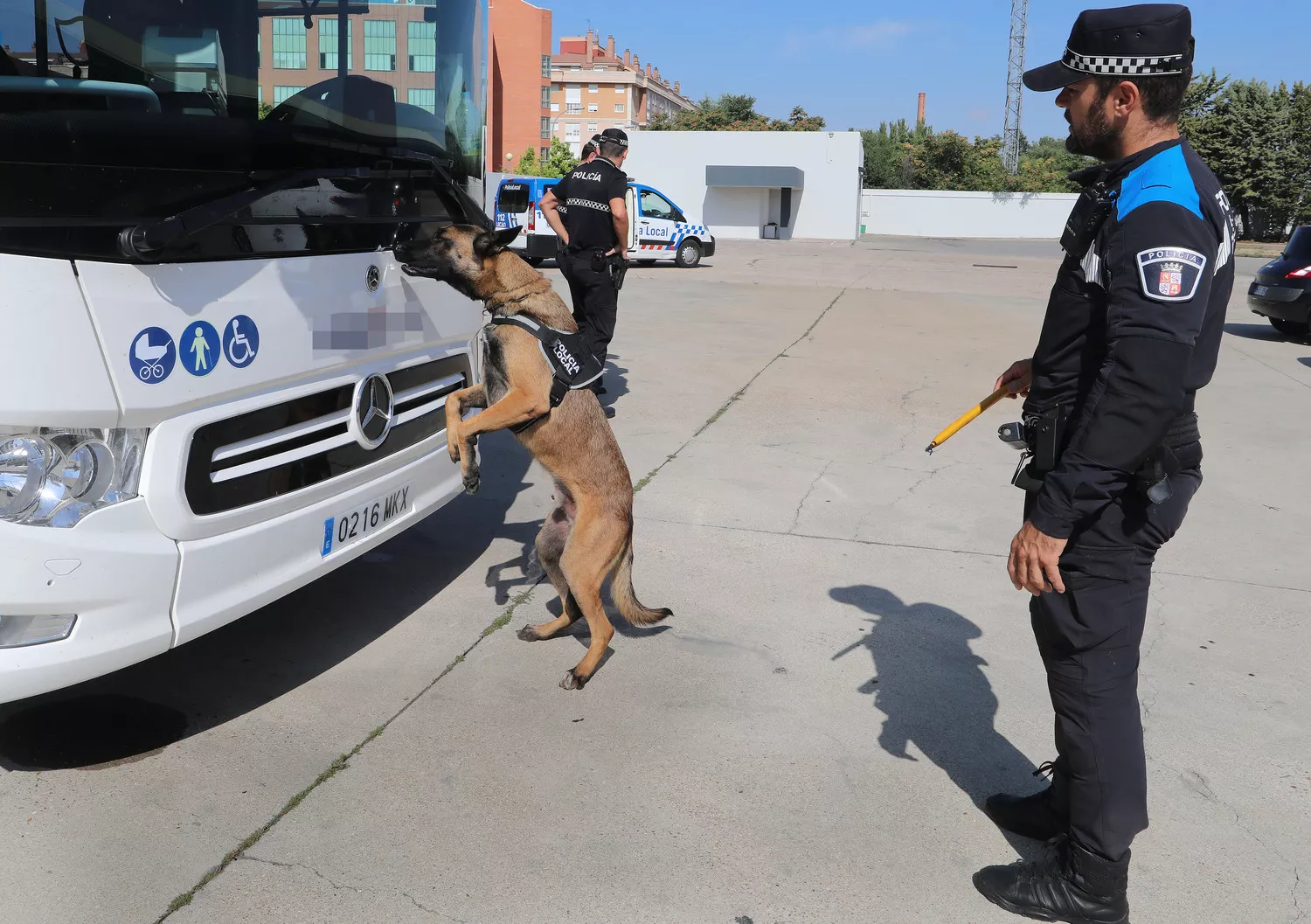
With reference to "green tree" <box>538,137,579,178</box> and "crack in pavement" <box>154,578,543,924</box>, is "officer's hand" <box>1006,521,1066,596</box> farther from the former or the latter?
"green tree" <box>538,137,579,178</box>

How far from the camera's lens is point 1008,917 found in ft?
8.42

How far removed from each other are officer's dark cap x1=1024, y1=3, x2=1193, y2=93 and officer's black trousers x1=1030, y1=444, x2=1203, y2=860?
33.2 inches

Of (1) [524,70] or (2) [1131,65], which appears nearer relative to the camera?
(2) [1131,65]

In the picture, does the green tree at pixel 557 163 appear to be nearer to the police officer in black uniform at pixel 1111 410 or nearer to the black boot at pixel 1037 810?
the black boot at pixel 1037 810

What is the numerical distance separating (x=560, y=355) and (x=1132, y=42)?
196 centimetres

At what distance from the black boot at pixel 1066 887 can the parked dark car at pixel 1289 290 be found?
12.9 meters

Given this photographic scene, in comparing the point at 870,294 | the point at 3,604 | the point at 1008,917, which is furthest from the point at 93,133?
the point at 870,294

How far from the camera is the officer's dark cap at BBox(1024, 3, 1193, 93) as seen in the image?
2.16 m

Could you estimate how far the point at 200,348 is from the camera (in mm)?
2764

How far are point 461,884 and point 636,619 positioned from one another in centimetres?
136

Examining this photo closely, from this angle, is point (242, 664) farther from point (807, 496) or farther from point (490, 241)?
point (807, 496)

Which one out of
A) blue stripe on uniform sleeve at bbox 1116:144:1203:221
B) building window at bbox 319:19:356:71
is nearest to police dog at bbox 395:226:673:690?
building window at bbox 319:19:356:71

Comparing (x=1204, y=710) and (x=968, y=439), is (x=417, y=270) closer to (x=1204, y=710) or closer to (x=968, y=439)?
(x=1204, y=710)

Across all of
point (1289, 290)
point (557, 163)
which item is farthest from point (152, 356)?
point (557, 163)
